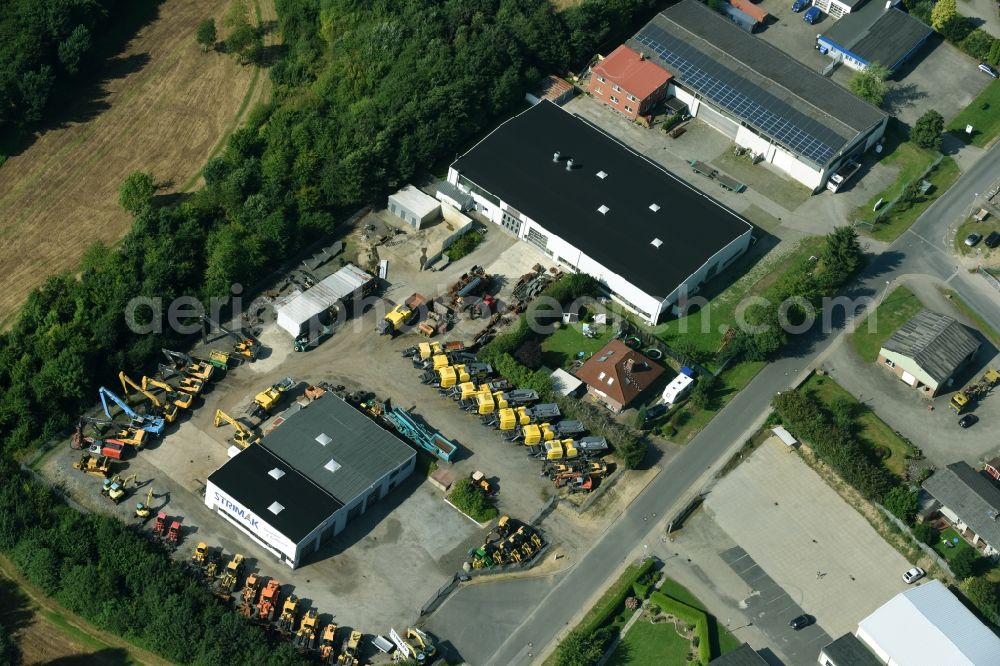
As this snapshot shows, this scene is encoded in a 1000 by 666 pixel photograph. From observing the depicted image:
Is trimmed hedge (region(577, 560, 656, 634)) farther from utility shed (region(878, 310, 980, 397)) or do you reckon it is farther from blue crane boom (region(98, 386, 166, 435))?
blue crane boom (region(98, 386, 166, 435))

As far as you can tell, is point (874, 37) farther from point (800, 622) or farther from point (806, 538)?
point (800, 622)

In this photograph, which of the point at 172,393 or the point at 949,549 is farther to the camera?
the point at 172,393

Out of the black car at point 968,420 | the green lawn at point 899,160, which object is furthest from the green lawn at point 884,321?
the green lawn at point 899,160

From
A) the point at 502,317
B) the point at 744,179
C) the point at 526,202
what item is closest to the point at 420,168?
the point at 526,202

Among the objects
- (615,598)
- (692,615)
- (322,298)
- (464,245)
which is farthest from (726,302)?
(322,298)

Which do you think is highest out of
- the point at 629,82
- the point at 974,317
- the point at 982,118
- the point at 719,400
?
the point at 982,118

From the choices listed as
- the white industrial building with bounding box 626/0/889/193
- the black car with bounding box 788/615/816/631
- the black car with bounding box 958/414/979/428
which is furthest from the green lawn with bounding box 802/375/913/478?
the white industrial building with bounding box 626/0/889/193
